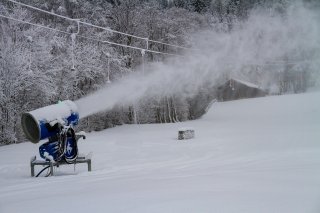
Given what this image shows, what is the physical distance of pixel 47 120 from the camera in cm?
872

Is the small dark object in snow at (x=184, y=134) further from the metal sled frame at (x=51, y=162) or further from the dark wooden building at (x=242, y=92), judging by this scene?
the dark wooden building at (x=242, y=92)

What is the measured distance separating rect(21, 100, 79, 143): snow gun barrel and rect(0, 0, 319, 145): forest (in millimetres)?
12136

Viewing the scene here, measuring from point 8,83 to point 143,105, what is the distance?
44.5 ft

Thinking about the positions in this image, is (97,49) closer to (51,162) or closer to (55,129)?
(55,129)

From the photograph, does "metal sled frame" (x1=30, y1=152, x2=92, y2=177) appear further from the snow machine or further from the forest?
the forest

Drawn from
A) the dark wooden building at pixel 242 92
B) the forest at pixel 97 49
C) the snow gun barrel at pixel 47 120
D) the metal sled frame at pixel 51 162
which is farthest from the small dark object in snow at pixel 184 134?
the dark wooden building at pixel 242 92

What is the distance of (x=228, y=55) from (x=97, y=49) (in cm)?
1068

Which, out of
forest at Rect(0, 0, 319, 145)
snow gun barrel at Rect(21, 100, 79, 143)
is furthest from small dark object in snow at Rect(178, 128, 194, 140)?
snow gun barrel at Rect(21, 100, 79, 143)

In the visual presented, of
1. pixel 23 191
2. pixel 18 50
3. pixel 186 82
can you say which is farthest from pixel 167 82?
pixel 23 191

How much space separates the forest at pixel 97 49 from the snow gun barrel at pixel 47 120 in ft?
39.8

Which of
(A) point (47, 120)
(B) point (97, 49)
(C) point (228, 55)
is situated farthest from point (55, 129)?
(C) point (228, 55)

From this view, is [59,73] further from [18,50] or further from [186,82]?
[186,82]

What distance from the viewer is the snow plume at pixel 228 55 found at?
91.1ft

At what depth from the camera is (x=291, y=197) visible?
4562 mm
